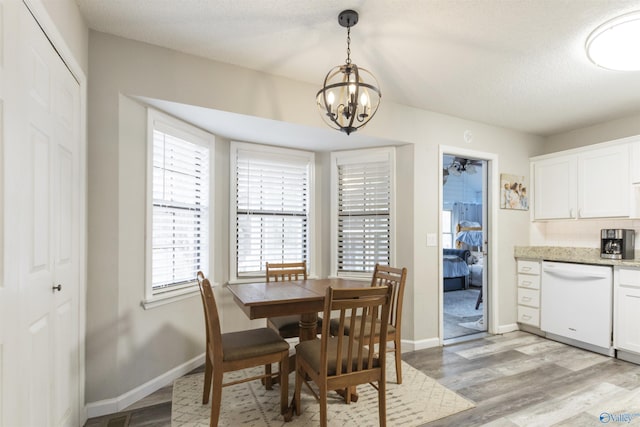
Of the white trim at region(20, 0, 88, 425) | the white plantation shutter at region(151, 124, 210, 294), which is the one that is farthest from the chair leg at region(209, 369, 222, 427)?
the white plantation shutter at region(151, 124, 210, 294)

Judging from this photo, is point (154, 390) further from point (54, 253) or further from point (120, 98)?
point (120, 98)

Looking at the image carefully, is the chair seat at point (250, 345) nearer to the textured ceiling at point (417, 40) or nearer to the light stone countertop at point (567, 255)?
the textured ceiling at point (417, 40)

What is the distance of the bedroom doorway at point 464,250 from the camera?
4168mm

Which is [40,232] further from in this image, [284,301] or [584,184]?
[584,184]

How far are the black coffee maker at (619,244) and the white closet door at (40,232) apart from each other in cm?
483

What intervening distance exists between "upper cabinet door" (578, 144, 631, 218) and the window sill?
4.38m

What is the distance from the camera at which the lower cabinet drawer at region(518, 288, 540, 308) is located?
3986 mm

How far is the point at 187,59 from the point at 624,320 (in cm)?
468

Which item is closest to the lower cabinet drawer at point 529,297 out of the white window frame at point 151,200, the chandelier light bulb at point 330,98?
the chandelier light bulb at point 330,98

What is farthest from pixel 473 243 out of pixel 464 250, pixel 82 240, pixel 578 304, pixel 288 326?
pixel 82 240

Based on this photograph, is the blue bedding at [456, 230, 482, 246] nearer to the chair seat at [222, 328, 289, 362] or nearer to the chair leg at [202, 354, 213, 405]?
the chair seat at [222, 328, 289, 362]

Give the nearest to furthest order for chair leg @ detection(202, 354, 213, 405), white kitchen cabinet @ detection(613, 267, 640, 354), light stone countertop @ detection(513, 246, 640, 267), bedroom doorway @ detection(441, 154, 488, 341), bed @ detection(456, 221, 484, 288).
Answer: chair leg @ detection(202, 354, 213, 405) → white kitchen cabinet @ detection(613, 267, 640, 354) → light stone countertop @ detection(513, 246, 640, 267) → bedroom doorway @ detection(441, 154, 488, 341) → bed @ detection(456, 221, 484, 288)

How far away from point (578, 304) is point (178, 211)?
425 cm

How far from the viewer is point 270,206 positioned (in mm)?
3637
